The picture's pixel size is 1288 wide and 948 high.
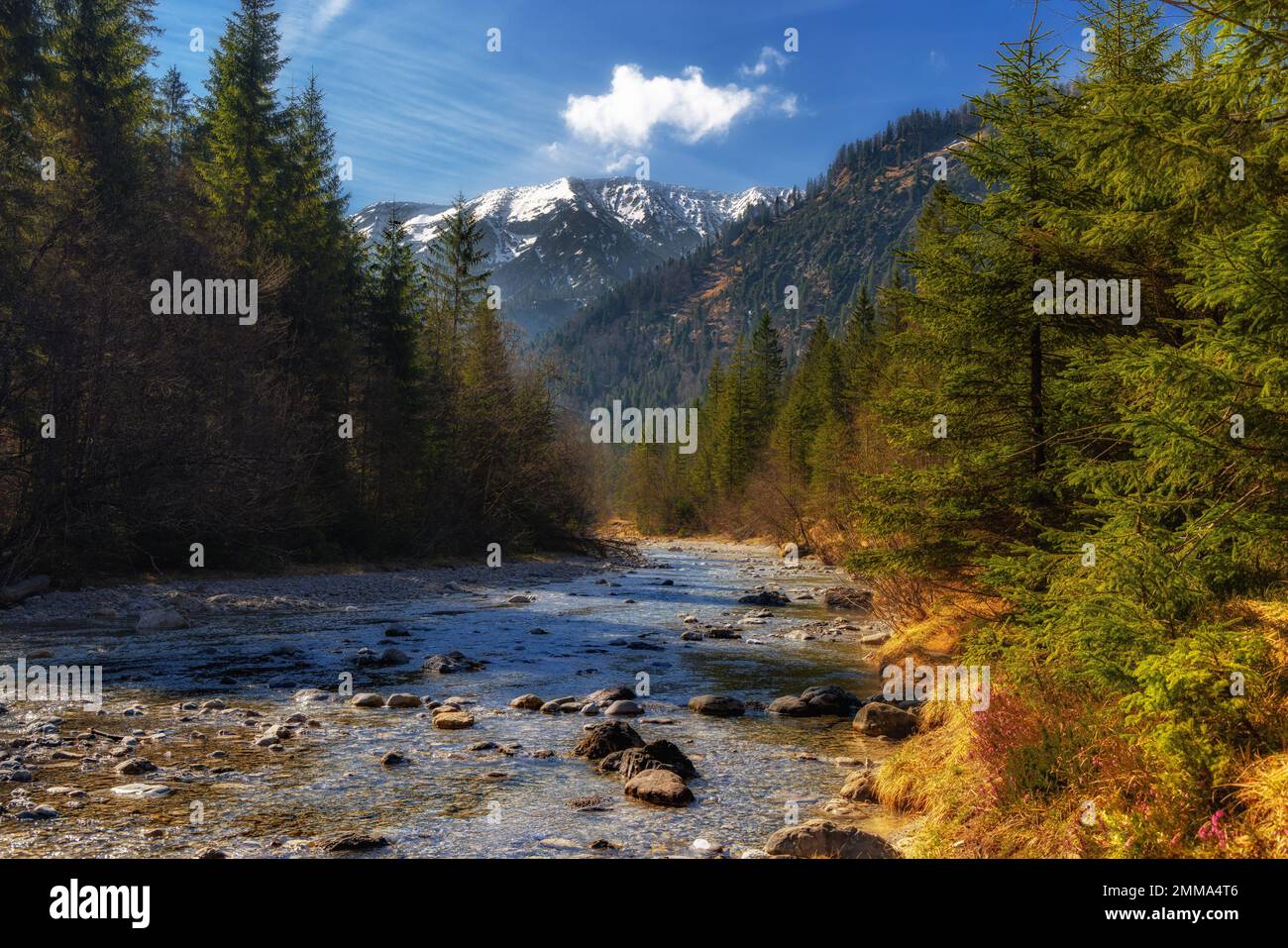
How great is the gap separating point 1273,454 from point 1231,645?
4.38 feet

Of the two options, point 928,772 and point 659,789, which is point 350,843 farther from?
point 928,772

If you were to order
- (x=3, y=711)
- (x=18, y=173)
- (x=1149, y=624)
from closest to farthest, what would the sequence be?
(x=1149, y=624), (x=3, y=711), (x=18, y=173)

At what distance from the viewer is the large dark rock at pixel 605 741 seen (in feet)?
34.4

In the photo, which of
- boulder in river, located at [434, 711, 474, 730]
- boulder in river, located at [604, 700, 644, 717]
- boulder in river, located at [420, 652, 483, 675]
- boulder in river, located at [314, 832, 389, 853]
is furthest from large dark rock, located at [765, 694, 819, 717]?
boulder in river, located at [314, 832, 389, 853]

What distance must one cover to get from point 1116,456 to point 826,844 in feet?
23.2

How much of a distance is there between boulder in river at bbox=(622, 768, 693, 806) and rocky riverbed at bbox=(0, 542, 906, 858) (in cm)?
3

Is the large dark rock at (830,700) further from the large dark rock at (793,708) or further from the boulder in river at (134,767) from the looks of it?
the boulder in river at (134,767)

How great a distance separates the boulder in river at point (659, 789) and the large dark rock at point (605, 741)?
1.36m

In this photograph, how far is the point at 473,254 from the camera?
5144 centimetres

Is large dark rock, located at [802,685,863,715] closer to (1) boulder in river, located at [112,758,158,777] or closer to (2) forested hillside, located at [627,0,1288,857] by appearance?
(2) forested hillside, located at [627,0,1288,857]

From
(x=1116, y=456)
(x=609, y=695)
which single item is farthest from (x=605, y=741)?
(x=1116, y=456)

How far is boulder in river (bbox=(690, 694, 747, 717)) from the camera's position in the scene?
13.1 m
